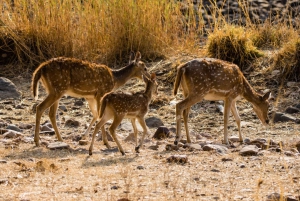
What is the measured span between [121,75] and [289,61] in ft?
13.5

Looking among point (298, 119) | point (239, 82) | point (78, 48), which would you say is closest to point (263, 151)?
point (239, 82)

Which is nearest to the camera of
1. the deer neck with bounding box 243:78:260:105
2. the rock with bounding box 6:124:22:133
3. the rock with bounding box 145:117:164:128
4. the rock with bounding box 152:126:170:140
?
the rock with bounding box 152:126:170:140

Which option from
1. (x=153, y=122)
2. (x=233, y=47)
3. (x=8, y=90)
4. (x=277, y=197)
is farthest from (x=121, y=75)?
(x=277, y=197)

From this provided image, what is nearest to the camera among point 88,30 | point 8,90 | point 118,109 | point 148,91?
point 118,109

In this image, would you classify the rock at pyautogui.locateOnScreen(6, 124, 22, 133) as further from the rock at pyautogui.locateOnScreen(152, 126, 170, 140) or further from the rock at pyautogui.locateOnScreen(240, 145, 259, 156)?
the rock at pyautogui.locateOnScreen(240, 145, 259, 156)

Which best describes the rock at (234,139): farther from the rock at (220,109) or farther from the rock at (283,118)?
the rock at (220,109)

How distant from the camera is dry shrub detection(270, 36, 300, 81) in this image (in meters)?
15.3

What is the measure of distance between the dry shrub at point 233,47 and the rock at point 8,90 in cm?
425

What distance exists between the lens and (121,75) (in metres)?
13.1

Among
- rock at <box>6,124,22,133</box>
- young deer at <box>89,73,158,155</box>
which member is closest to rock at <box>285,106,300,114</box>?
young deer at <box>89,73,158,155</box>

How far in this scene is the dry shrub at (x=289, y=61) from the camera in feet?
50.1

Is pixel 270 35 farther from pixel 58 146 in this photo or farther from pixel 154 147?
pixel 58 146

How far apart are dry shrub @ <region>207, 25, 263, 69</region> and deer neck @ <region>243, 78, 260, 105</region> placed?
120 inches

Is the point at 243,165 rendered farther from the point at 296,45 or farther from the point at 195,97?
the point at 296,45
